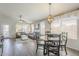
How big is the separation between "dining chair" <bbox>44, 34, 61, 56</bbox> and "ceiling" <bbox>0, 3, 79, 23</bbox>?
1.85 ft

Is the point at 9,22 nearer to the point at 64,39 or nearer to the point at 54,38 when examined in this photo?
the point at 54,38

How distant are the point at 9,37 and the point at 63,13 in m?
1.48

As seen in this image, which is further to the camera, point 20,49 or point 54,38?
point 54,38

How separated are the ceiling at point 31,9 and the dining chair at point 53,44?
56 centimetres

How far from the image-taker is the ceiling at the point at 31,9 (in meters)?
3.22

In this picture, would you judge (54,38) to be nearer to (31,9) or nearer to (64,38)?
(64,38)

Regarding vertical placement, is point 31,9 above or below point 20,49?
above

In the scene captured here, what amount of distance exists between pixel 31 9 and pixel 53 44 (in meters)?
1.07

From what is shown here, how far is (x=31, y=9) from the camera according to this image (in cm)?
329

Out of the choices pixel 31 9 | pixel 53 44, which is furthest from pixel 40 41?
pixel 31 9

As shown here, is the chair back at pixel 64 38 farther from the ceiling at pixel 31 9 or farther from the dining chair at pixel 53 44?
the ceiling at pixel 31 9

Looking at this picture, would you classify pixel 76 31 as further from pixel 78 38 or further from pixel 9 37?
pixel 9 37

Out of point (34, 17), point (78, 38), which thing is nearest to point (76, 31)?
point (78, 38)

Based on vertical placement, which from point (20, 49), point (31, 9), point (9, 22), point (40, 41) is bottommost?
point (20, 49)
